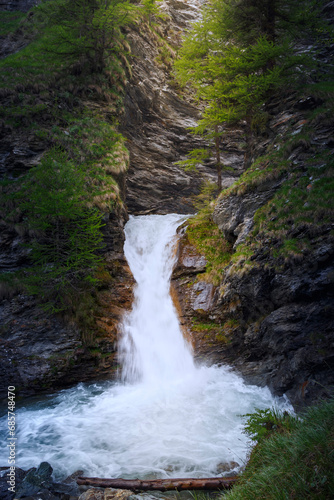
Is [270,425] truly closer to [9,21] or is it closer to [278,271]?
[278,271]

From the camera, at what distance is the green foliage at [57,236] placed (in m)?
8.39

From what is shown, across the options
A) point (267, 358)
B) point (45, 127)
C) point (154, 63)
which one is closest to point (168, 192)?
point (45, 127)

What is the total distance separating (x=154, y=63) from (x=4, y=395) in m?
22.9

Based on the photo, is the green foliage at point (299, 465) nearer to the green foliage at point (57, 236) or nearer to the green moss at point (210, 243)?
the green foliage at point (57, 236)

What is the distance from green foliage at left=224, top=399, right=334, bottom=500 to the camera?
207cm

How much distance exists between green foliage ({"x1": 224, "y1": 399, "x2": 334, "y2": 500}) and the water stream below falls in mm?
2198

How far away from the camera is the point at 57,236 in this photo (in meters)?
8.89

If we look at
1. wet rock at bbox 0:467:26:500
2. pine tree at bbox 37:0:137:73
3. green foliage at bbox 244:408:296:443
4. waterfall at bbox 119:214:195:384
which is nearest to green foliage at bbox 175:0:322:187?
pine tree at bbox 37:0:137:73

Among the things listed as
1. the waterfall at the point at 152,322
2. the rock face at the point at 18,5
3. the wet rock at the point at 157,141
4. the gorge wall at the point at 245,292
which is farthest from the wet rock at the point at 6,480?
the rock face at the point at 18,5

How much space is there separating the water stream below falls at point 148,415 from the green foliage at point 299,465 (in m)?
2.20

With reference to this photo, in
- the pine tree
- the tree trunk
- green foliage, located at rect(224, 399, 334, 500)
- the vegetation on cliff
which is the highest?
the pine tree

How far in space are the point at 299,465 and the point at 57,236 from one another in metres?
8.46

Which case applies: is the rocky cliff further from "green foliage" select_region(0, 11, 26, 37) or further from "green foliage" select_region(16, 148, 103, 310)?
"green foliage" select_region(0, 11, 26, 37)

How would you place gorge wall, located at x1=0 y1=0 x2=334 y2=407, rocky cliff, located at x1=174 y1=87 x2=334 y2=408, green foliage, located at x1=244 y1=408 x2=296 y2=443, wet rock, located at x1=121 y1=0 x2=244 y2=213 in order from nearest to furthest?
green foliage, located at x1=244 y1=408 x2=296 y2=443, rocky cliff, located at x1=174 y1=87 x2=334 y2=408, gorge wall, located at x1=0 y1=0 x2=334 y2=407, wet rock, located at x1=121 y1=0 x2=244 y2=213
